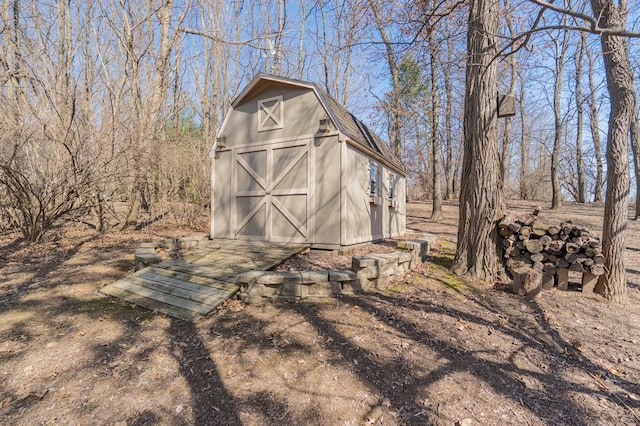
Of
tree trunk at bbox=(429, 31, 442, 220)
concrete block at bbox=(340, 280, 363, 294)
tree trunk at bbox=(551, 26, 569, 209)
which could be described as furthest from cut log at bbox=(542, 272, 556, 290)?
tree trunk at bbox=(551, 26, 569, 209)

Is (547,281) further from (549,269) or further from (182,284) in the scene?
(182,284)

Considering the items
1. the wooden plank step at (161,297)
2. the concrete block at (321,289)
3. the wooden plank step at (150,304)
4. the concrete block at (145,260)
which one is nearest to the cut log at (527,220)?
the concrete block at (321,289)

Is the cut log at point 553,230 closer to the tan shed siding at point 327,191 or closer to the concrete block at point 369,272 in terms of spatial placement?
the concrete block at point 369,272

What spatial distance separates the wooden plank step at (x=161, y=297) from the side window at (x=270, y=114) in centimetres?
456

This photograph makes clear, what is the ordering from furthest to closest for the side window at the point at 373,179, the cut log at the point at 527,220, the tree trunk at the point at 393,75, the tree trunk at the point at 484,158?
Answer: the side window at the point at 373,179
the tree trunk at the point at 393,75
the tree trunk at the point at 484,158
the cut log at the point at 527,220

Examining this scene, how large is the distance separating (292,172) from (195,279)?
3.38 meters

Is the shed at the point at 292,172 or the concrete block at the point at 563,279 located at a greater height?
the shed at the point at 292,172

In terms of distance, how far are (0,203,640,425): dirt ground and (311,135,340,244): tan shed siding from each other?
2218mm

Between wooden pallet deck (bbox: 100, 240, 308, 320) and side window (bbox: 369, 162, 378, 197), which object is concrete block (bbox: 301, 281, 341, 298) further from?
side window (bbox: 369, 162, 378, 197)

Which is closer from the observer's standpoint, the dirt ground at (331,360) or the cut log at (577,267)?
the dirt ground at (331,360)

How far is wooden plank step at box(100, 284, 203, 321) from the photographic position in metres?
3.87

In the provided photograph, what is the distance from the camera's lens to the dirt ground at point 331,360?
2.27 meters

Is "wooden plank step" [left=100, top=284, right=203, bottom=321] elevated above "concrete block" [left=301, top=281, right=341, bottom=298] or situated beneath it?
situated beneath

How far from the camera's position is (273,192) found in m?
7.36
